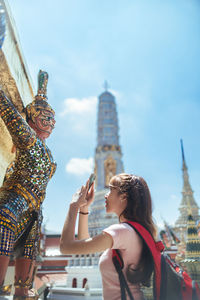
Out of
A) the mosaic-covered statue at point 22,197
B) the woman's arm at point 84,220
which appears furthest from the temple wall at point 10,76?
the woman's arm at point 84,220

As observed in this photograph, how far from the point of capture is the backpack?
3.04 feet

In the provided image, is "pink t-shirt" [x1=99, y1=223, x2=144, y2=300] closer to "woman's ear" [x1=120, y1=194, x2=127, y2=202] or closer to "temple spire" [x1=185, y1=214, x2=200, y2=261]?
"woman's ear" [x1=120, y1=194, x2=127, y2=202]

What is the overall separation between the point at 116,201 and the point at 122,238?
0.23 metres

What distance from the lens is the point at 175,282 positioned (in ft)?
3.13

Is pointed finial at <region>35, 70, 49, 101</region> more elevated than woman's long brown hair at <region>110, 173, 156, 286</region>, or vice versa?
pointed finial at <region>35, 70, 49, 101</region>

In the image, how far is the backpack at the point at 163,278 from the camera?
928 millimetres

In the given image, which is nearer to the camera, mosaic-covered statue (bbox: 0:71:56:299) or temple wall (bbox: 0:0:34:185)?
mosaic-covered statue (bbox: 0:71:56:299)

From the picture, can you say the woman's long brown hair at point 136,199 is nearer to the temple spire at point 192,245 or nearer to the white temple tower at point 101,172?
the temple spire at point 192,245

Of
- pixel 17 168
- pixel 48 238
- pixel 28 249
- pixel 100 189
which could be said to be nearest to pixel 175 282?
pixel 28 249

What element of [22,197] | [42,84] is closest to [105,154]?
[42,84]

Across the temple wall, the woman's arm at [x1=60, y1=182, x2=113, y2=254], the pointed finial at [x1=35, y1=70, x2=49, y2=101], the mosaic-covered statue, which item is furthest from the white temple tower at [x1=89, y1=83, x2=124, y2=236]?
the woman's arm at [x1=60, y1=182, x2=113, y2=254]

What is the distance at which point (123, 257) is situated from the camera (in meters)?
0.99

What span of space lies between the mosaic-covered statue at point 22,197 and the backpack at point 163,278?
26.8 inches

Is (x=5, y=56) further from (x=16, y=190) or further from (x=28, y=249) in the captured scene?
(x=28, y=249)
